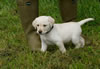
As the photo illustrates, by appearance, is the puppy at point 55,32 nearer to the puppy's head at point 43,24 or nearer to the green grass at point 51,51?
the puppy's head at point 43,24

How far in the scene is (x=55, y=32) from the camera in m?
2.88

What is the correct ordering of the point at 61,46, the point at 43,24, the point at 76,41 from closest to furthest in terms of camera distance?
the point at 43,24 → the point at 61,46 → the point at 76,41

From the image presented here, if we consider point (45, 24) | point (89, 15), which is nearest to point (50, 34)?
point (45, 24)

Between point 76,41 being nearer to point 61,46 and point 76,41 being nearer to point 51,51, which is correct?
point 61,46

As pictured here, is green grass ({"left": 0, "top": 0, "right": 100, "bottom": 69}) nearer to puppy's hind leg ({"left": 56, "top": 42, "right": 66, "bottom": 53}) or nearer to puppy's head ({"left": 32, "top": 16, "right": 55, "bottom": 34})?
puppy's hind leg ({"left": 56, "top": 42, "right": 66, "bottom": 53})

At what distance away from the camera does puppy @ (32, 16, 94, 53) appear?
2.73m

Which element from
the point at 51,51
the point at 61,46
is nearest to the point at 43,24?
the point at 61,46

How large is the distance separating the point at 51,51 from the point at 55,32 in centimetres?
33

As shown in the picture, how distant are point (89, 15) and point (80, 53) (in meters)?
1.41

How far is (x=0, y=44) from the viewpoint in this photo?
3.38 meters

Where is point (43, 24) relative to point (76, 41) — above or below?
above

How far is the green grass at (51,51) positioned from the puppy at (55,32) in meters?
0.11

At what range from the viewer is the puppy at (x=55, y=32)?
8.97 ft

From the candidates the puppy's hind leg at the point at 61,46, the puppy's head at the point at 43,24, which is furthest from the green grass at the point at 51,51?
the puppy's head at the point at 43,24
